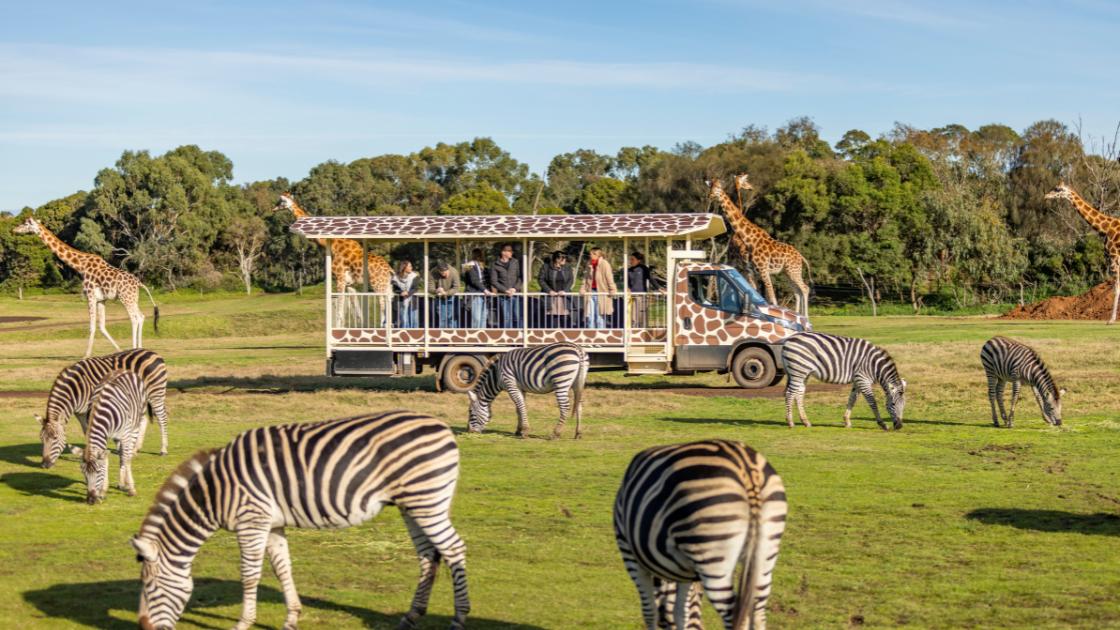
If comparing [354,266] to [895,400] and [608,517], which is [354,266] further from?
[608,517]

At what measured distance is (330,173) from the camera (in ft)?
251

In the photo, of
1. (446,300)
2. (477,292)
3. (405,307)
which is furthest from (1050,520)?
(405,307)

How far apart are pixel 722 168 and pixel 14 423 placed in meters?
47.0

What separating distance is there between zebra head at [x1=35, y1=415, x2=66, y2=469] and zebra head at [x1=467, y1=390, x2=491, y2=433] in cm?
616

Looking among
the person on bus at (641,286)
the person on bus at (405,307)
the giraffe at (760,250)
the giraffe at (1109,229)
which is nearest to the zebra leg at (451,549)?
the person on bus at (641,286)

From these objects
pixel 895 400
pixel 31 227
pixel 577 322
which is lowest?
pixel 895 400

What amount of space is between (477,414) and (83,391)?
5.96 m

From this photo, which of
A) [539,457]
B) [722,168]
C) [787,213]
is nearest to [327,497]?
[539,457]

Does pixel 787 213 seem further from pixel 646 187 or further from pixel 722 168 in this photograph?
pixel 646 187

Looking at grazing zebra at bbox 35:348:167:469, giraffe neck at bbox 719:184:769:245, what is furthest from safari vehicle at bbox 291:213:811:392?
giraffe neck at bbox 719:184:769:245

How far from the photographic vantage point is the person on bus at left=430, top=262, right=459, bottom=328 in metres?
23.8

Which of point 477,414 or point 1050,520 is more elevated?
point 477,414

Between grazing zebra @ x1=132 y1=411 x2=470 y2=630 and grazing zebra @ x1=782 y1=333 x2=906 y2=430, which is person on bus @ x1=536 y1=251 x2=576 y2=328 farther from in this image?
grazing zebra @ x1=132 y1=411 x2=470 y2=630

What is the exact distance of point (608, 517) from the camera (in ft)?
40.2
